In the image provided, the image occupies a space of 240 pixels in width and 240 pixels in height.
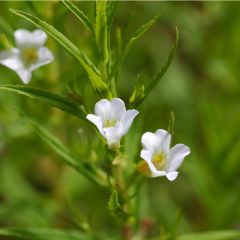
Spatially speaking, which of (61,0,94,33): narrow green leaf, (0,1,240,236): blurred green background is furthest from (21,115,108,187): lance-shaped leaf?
(61,0,94,33): narrow green leaf

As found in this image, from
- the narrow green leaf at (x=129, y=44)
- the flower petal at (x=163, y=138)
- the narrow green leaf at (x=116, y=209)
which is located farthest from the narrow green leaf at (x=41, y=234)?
the narrow green leaf at (x=129, y=44)

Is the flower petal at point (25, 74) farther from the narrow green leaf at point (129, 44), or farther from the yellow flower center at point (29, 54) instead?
the narrow green leaf at point (129, 44)

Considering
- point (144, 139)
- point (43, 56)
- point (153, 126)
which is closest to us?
point (144, 139)

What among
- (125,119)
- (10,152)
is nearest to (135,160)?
(125,119)

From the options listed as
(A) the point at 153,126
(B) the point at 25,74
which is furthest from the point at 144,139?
(A) the point at 153,126

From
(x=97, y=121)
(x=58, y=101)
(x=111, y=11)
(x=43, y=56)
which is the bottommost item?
(x=97, y=121)

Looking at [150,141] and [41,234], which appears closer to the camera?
[150,141]

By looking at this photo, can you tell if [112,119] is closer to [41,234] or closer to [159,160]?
[159,160]

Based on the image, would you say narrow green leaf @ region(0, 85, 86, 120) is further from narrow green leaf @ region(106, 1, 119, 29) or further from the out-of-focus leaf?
the out-of-focus leaf
